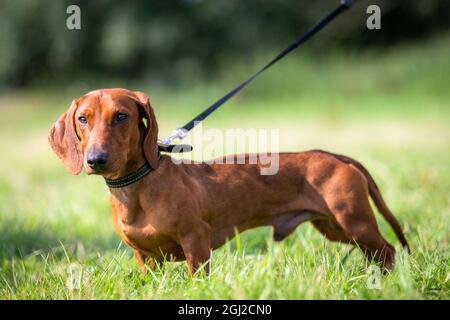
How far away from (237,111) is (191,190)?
9981 mm

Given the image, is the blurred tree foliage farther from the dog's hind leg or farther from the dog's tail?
the dog's tail

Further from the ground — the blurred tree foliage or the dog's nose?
the blurred tree foliage

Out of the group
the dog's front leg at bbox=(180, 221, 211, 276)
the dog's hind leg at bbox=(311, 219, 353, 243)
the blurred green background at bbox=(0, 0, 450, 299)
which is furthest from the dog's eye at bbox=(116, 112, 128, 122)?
the dog's hind leg at bbox=(311, 219, 353, 243)

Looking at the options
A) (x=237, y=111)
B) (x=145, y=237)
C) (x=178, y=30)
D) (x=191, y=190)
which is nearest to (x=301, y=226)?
(x=191, y=190)

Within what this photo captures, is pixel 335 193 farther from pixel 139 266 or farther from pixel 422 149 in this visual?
pixel 422 149

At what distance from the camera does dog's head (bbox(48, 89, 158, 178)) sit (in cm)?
301

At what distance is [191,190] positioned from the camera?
3.41 m

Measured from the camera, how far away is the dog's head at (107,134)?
9.86 feet

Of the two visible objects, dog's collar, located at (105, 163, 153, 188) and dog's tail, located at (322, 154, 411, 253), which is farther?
dog's tail, located at (322, 154, 411, 253)

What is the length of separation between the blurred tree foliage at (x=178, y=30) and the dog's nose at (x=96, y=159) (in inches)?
633

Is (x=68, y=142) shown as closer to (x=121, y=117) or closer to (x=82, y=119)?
(x=82, y=119)

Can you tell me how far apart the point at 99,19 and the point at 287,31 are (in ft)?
20.7
